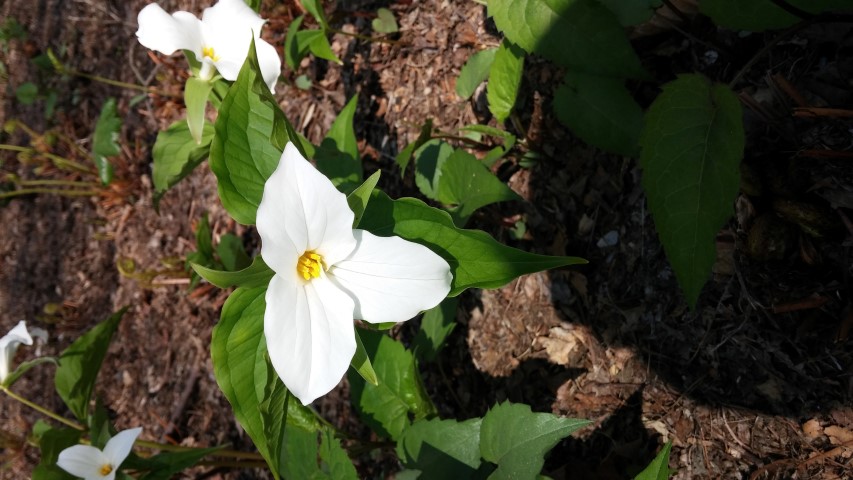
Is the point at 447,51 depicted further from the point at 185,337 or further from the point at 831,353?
the point at 185,337

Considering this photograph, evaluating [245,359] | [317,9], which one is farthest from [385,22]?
[245,359]

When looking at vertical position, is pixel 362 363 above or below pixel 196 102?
below

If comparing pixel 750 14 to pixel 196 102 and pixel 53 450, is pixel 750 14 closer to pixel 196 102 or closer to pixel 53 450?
pixel 196 102

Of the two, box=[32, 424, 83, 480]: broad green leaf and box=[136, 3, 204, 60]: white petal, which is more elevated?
box=[136, 3, 204, 60]: white petal

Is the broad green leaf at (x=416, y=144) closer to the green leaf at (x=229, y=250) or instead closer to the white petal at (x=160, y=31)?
the white petal at (x=160, y=31)

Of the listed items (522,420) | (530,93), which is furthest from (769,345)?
(530,93)

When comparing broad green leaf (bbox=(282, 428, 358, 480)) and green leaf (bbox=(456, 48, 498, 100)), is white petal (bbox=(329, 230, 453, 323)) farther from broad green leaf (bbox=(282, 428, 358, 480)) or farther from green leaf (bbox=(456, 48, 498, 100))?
green leaf (bbox=(456, 48, 498, 100))

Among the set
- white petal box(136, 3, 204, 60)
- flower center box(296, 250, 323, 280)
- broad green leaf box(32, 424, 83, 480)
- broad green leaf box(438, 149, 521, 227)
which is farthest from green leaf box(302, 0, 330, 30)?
broad green leaf box(32, 424, 83, 480)
